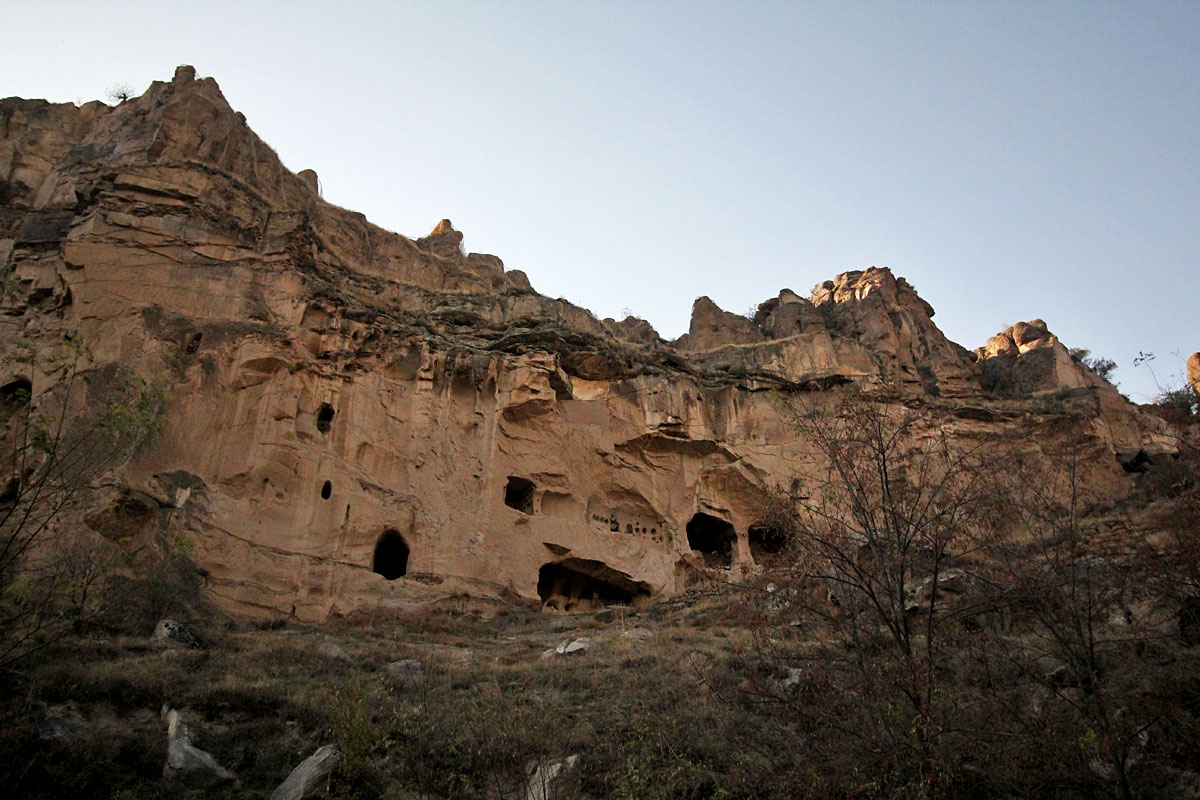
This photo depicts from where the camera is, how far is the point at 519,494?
86.4ft

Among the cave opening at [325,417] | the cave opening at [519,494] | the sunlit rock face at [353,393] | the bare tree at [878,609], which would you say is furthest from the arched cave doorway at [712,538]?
the bare tree at [878,609]

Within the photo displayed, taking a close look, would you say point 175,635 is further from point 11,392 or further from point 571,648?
point 11,392

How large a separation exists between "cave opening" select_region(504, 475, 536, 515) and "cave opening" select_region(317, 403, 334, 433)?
5.45 m

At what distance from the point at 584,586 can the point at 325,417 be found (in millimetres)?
9195

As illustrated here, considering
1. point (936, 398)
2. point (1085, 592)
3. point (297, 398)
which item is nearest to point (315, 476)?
point (297, 398)

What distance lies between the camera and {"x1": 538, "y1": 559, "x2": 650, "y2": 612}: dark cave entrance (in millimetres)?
24984

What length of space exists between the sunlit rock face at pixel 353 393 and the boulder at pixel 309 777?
349 inches

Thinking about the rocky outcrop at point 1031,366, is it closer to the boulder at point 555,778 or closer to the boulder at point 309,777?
the boulder at point 555,778

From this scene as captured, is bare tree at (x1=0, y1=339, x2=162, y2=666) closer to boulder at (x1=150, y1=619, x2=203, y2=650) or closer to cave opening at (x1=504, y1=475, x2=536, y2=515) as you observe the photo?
boulder at (x1=150, y1=619, x2=203, y2=650)

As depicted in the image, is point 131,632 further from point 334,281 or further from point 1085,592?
point 1085,592

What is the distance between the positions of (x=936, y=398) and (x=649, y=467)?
13.6m

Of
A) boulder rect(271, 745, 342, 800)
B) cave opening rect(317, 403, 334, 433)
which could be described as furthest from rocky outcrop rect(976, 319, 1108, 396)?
boulder rect(271, 745, 342, 800)

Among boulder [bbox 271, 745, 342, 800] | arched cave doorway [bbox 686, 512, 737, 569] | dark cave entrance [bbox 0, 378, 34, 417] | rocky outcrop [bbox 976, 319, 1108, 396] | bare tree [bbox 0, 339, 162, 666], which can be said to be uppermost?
rocky outcrop [bbox 976, 319, 1108, 396]

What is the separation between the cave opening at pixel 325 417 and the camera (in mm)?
22594
